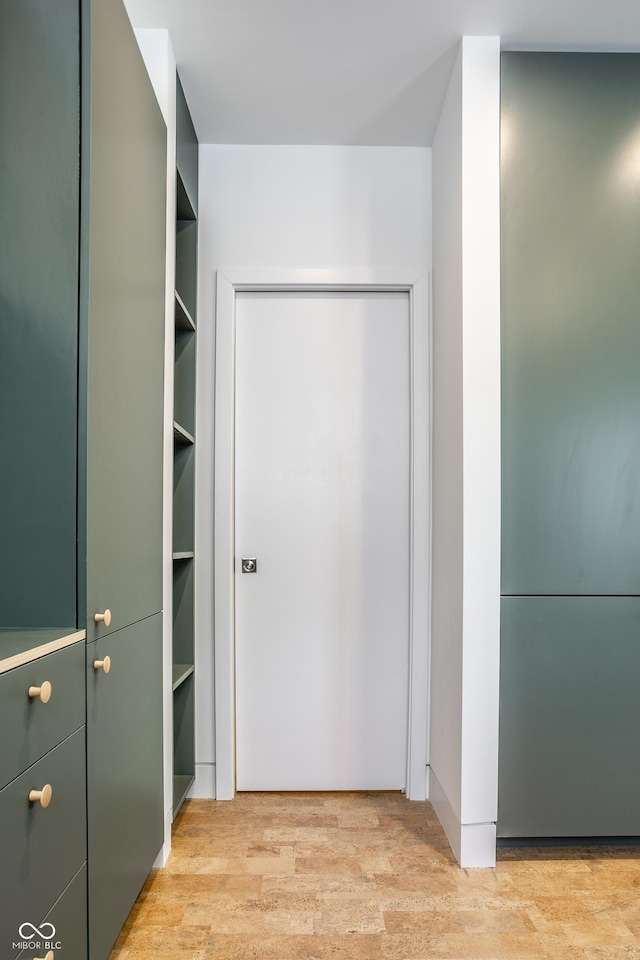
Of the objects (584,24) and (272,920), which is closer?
(272,920)

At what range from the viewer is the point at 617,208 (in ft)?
8.15

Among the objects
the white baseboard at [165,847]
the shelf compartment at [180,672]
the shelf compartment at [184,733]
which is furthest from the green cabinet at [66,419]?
the shelf compartment at [184,733]

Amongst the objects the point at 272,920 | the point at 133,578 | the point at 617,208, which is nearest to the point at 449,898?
the point at 272,920

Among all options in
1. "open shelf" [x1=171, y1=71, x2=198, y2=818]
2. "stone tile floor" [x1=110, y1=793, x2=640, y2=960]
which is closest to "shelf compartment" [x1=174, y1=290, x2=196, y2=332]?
"open shelf" [x1=171, y1=71, x2=198, y2=818]

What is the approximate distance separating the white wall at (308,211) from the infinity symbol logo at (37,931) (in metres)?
2.07

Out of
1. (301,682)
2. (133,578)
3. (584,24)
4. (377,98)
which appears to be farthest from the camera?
(301,682)

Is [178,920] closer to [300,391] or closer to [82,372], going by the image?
Result: [82,372]

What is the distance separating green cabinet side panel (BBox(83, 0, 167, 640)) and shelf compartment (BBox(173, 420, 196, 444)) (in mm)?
352

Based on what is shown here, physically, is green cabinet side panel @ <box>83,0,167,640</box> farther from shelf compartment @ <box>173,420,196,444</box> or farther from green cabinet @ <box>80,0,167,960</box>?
shelf compartment @ <box>173,420,196,444</box>

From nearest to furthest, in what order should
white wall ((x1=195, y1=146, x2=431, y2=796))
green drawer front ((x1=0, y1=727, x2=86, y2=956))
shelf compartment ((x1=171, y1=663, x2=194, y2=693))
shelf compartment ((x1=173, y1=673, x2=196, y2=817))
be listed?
green drawer front ((x1=0, y1=727, x2=86, y2=956))
shelf compartment ((x1=171, y1=663, x2=194, y2=693))
shelf compartment ((x1=173, y1=673, x2=196, y2=817))
white wall ((x1=195, y1=146, x2=431, y2=796))

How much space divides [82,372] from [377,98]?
72.2 inches

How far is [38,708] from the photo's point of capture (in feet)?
4.28

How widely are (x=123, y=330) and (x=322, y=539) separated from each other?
148 cm

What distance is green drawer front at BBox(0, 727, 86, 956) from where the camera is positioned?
1165 mm
